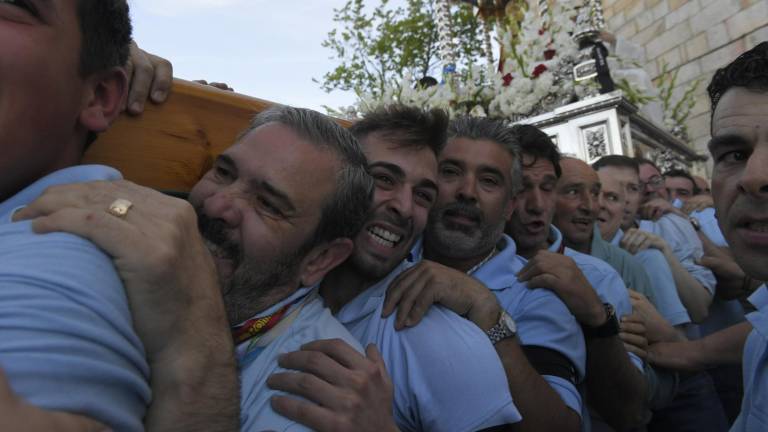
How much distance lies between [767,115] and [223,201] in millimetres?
1570

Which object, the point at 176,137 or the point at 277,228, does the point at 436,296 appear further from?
the point at 176,137

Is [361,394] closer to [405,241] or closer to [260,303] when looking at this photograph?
[260,303]

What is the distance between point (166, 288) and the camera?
0.84m

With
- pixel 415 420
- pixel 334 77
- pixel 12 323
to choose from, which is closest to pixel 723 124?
pixel 415 420

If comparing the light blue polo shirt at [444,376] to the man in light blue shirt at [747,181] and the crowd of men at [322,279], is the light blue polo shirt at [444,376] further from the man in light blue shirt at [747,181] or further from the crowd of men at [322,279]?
the man in light blue shirt at [747,181]

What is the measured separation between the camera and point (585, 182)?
3.83 metres

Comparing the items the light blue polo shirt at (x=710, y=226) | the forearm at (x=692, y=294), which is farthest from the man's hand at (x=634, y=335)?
the light blue polo shirt at (x=710, y=226)

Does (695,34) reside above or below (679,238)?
above

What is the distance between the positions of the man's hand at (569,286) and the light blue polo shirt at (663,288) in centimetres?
116

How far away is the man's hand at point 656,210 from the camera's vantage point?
475 cm

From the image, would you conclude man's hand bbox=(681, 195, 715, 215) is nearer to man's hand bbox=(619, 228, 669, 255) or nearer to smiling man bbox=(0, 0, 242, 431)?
man's hand bbox=(619, 228, 669, 255)

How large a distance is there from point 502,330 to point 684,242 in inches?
118

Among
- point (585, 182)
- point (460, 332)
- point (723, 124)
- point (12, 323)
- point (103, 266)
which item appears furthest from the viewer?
point (585, 182)

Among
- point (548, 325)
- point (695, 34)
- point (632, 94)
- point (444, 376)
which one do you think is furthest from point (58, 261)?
point (695, 34)
